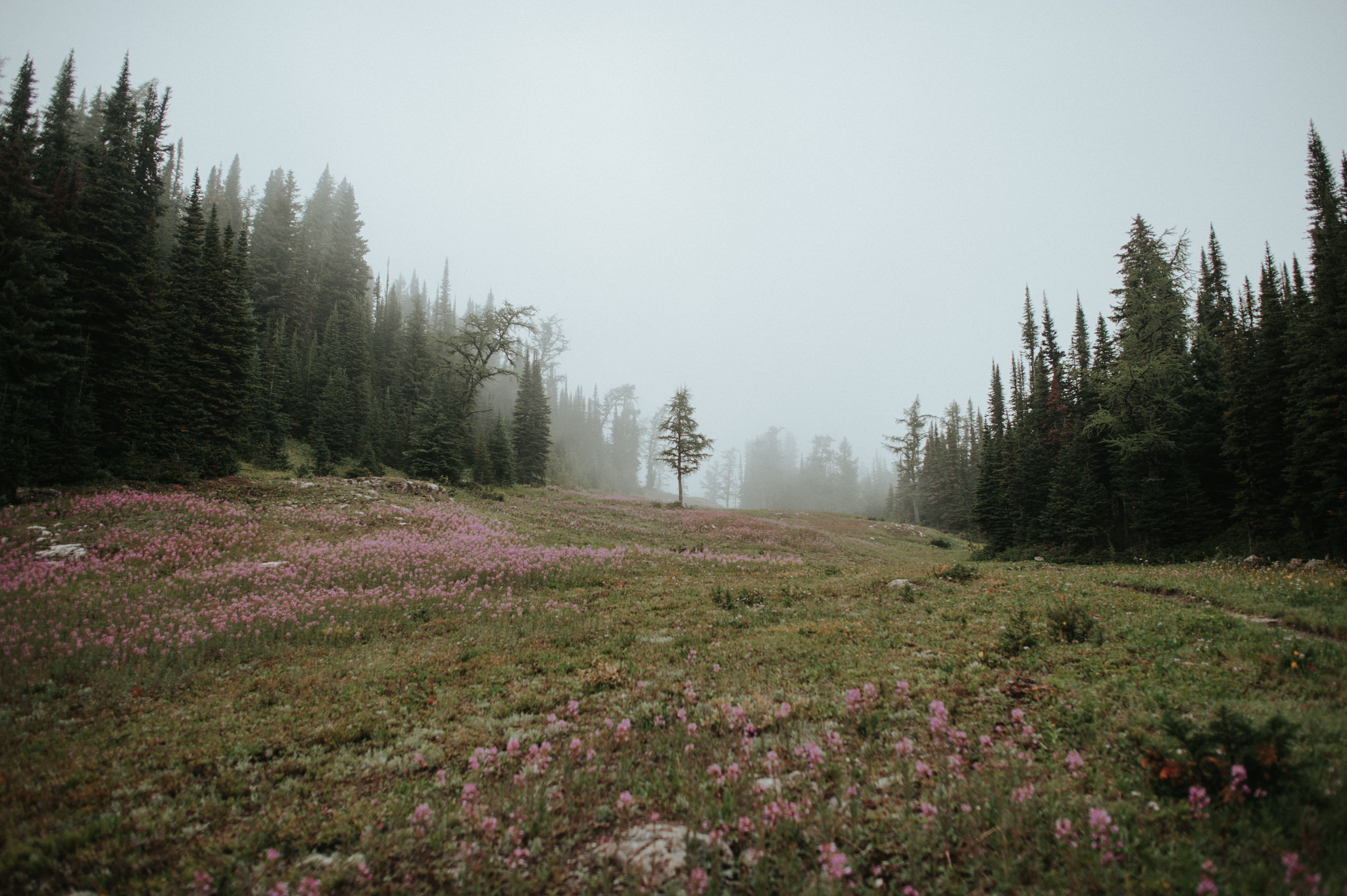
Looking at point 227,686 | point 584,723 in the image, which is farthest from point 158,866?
point 227,686

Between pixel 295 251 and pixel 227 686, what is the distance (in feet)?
246

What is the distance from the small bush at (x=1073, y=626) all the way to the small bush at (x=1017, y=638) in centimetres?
40

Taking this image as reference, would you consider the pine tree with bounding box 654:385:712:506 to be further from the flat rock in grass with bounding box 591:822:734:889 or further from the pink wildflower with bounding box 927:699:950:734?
the flat rock in grass with bounding box 591:822:734:889

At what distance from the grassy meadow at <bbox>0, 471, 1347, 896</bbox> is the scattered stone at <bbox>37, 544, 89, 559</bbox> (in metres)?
0.21

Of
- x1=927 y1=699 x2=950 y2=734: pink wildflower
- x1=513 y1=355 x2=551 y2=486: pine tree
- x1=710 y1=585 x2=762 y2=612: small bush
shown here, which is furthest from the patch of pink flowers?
x1=513 y1=355 x2=551 y2=486: pine tree

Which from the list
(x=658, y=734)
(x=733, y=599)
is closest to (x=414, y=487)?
(x=733, y=599)

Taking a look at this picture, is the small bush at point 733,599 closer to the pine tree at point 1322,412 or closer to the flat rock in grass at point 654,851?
the flat rock in grass at point 654,851

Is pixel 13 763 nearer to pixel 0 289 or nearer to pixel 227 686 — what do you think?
pixel 227 686

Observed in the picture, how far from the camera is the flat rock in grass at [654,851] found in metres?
3.71

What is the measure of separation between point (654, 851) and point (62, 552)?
19.2 m

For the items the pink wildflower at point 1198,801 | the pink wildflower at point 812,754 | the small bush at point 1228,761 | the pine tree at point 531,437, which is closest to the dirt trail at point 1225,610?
the small bush at point 1228,761

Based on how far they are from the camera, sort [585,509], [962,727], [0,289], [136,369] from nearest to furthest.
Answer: [962,727] → [0,289] → [136,369] → [585,509]

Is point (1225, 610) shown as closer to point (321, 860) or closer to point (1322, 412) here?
point (321, 860)

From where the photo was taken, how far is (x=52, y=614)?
9484 mm
